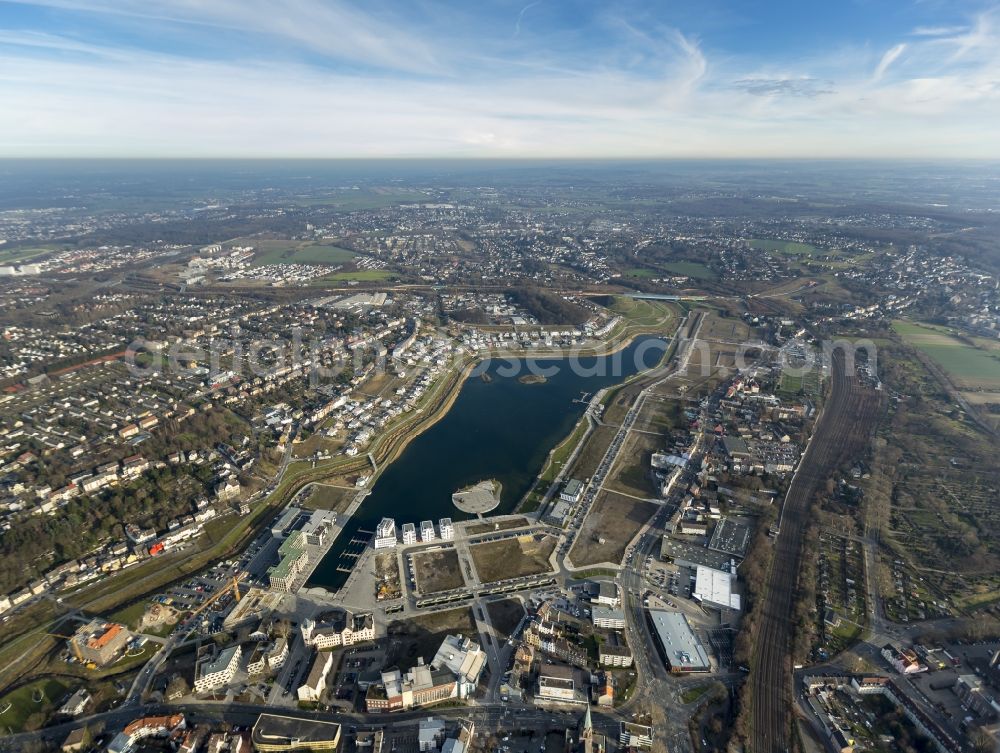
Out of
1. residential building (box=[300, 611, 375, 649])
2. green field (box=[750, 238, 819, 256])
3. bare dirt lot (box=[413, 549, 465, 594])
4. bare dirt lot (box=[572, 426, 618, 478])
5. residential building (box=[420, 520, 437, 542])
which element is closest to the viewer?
residential building (box=[300, 611, 375, 649])

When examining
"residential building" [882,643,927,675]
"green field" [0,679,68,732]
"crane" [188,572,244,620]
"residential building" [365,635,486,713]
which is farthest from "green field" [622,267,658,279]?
"green field" [0,679,68,732]

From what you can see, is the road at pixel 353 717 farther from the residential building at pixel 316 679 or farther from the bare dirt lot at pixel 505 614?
the bare dirt lot at pixel 505 614

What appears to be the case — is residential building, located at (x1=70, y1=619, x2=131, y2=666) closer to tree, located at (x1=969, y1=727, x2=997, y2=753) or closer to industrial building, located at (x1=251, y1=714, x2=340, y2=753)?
industrial building, located at (x1=251, y1=714, x2=340, y2=753)

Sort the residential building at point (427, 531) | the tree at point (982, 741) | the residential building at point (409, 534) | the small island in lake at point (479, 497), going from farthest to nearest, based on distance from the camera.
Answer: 1. the small island in lake at point (479, 497)
2. the residential building at point (427, 531)
3. the residential building at point (409, 534)
4. the tree at point (982, 741)

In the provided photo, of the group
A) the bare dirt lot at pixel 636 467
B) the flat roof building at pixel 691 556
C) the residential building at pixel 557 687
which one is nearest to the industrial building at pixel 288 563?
the residential building at pixel 557 687

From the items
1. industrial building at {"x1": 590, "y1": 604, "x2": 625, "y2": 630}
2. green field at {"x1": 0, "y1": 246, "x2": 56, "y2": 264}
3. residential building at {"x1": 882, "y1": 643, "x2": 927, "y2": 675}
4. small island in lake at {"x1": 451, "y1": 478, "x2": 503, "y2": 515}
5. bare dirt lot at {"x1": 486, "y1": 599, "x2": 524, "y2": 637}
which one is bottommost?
small island in lake at {"x1": 451, "y1": 478, "x2": 503, "y2": 515}

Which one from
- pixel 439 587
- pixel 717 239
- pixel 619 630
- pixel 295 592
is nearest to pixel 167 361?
pixel 295 592

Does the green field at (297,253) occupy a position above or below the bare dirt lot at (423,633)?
above
